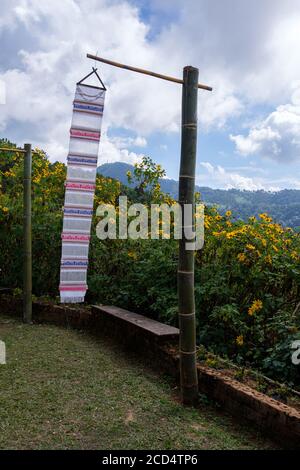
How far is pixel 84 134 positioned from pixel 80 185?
23.4 inches

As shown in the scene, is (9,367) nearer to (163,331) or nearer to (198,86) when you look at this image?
(163,331)

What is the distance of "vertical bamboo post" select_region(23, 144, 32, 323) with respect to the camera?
236 inches

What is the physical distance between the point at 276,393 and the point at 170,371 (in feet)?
3.77

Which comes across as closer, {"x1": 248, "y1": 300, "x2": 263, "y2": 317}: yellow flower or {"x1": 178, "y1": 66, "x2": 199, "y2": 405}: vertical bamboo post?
{"x1": 178, "y1": 66, "x2": 199, "y2": 405}: vertical bamboo post

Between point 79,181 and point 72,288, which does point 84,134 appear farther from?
point 72,288

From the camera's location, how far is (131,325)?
4738mm

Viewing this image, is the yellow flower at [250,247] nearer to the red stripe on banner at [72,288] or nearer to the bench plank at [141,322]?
the bench plank at [141,322]

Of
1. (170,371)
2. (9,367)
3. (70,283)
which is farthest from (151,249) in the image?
(9,367)

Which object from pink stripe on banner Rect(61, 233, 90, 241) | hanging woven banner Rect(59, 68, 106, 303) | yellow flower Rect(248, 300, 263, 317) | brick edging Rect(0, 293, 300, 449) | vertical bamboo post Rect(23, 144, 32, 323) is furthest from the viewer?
vertical bamboo post Rect(23, 144, 32, 323)

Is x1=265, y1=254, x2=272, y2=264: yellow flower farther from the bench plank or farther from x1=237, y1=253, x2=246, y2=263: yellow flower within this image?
the bench plank

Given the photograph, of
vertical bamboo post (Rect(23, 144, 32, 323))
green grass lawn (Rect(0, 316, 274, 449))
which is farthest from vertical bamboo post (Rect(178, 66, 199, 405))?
vertical bamboo post (Rect(23, 144, 32, 323))

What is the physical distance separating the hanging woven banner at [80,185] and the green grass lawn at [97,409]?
96 cm

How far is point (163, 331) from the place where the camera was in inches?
169

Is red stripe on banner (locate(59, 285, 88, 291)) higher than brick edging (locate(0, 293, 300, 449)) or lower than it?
higher
